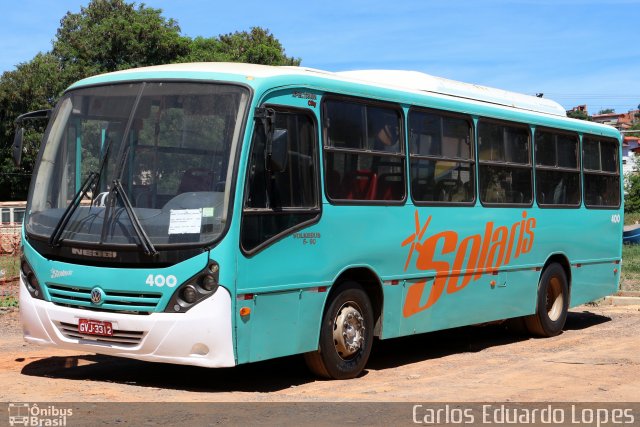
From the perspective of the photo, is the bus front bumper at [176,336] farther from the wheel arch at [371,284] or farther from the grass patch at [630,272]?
the grass patch at [630,272]

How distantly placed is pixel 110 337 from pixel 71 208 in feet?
4.08

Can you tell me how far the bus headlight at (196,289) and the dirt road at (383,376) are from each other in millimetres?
793

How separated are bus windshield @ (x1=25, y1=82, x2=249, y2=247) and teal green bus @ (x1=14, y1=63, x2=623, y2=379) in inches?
0.5

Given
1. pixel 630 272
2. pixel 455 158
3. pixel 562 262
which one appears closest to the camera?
pixel 455 158

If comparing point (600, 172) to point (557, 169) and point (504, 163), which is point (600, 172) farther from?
point (504, 163)

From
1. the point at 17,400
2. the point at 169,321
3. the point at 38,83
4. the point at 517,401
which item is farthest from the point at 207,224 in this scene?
the point at 38,83

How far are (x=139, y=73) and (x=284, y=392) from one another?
10.7 ft

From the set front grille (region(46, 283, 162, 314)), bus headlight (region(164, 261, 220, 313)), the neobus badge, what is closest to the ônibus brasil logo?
front grille (region(46, 283, 162, 314))

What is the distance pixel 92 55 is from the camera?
162ft

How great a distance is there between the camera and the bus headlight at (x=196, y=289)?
338 inches

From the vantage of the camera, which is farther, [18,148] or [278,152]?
[18,148]

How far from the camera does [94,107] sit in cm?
966

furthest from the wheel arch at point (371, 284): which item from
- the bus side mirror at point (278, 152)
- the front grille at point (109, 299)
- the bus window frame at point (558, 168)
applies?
the bus window frame at point (558, 168)

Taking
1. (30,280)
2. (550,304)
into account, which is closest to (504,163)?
(550,304)
